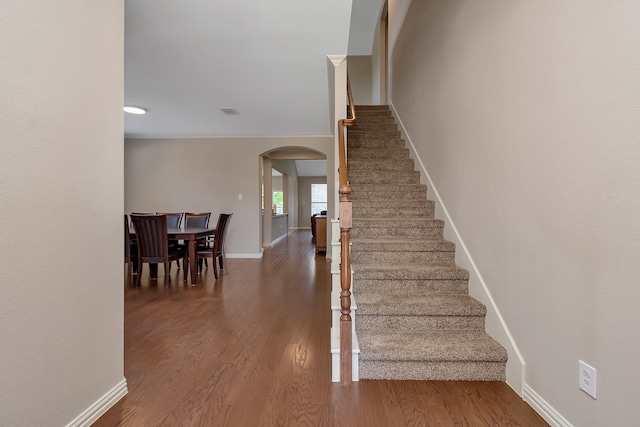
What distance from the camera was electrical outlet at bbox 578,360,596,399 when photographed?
1.27m

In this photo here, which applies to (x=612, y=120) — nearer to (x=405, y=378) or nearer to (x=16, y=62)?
(x=405, y=378)

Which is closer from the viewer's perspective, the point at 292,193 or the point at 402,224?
the point at 402,224

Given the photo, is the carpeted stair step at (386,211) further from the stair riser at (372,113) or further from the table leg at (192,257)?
the table leg at (192,257)

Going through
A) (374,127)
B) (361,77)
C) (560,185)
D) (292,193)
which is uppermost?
(361,77)

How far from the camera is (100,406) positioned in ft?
5.03

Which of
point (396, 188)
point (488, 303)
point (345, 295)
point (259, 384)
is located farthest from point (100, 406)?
point (396, 188)

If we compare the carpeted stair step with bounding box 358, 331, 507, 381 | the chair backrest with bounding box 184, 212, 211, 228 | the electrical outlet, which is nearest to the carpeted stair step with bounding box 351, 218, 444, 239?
the carpeted stair step with bounding box 358, 331, 507, 381

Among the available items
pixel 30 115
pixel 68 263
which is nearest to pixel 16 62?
pixel 30 115

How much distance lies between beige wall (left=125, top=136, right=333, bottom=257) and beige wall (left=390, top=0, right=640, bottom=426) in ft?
14.2

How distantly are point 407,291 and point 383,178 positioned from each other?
63.5 inches

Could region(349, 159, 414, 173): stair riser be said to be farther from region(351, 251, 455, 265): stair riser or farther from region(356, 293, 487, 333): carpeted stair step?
region(356, 293, 487, 333): carpeted stair step

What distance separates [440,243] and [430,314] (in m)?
0.72

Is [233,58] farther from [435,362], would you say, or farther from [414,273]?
[435,362]

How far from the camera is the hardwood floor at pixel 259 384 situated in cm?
153
